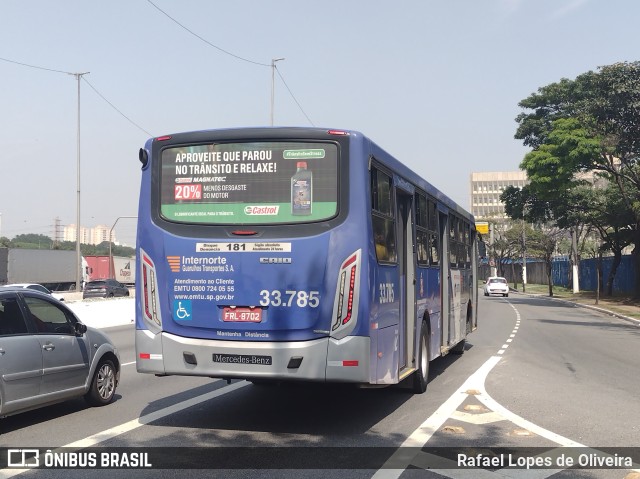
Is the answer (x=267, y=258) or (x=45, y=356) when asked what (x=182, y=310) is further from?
(x=45, y=356)

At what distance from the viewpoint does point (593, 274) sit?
60.2 metres

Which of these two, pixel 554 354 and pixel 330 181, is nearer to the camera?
pixel 330 181

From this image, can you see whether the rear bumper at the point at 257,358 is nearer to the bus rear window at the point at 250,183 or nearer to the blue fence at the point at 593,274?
the bus rear window at the point at 250,183

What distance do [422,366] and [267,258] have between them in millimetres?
3798

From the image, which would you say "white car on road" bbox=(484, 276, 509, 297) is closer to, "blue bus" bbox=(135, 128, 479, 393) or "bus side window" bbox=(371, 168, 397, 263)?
"bus side window" bbox=(371, 168, 397, 263)

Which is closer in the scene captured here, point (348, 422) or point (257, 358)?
point (257, 358)

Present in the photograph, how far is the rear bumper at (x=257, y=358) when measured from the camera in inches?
284

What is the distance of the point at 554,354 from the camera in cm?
1628

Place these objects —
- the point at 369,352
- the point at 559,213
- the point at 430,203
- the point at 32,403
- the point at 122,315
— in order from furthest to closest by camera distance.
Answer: the point at 559,213, the point at 122,315, the point at 430,203, the point at 32,403, the point at 369,352

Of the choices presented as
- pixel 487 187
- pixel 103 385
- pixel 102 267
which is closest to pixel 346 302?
pixel 103 385

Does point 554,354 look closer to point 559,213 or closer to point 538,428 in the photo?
point 538,428

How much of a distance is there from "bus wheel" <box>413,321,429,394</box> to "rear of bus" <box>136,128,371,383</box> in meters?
3.06

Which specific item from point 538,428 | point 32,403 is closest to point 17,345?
point 32,403

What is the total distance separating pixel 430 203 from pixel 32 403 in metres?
6.44
